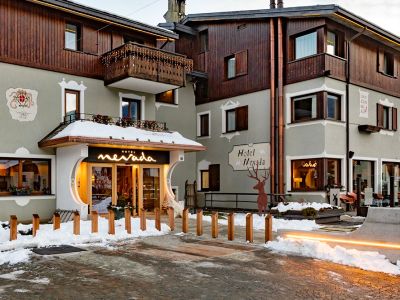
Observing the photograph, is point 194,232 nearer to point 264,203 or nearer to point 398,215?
point 264,203

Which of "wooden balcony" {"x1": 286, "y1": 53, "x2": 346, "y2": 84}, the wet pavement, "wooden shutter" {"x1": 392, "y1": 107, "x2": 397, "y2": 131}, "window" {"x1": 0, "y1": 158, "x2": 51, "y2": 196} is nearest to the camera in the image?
the wet pavement

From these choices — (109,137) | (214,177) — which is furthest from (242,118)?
(109,137)

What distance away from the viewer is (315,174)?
19906 millimetres

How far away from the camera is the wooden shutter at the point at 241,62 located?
23.2 m

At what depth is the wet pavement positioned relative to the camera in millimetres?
7133

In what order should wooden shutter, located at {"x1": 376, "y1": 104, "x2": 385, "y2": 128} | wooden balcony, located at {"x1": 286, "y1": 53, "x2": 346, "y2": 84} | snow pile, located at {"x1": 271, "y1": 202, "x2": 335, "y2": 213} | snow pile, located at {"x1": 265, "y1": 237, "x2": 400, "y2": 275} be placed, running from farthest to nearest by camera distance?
wooden shutter, located at {"x1": 376, "y1": 104, "x2": 385, "y2": 128}, wooden balcony, located at {"x1": 286, "y1": 53, "x2": 346, "y2": 84}, snow pile, located at {"x1": 271, "y1": 202, "x2": 335, "y2": 213}, snow pile, located at {"x1": 265, "y1": 237, "x2": 400, "y2": 275}

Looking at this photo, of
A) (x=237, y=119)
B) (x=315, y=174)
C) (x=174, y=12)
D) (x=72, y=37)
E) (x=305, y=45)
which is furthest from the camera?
(x=174, y=12)

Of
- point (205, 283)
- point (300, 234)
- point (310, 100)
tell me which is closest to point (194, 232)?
point (300, 234)

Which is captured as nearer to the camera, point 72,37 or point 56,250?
point 56,250

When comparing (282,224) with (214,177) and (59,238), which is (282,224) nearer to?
(59,238)

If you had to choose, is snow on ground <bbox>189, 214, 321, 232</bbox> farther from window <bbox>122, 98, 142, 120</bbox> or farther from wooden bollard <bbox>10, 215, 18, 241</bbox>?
wooden bollard <bbox>10, 215, 18, 241</bbox>

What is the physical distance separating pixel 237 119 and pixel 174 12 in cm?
1082

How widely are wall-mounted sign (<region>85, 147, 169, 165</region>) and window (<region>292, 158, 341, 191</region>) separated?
20.1 feet

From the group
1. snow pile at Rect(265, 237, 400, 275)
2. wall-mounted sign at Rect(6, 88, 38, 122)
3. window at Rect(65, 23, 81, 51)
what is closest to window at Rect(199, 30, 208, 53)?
window at Rect(65, 23, 81, 51)
